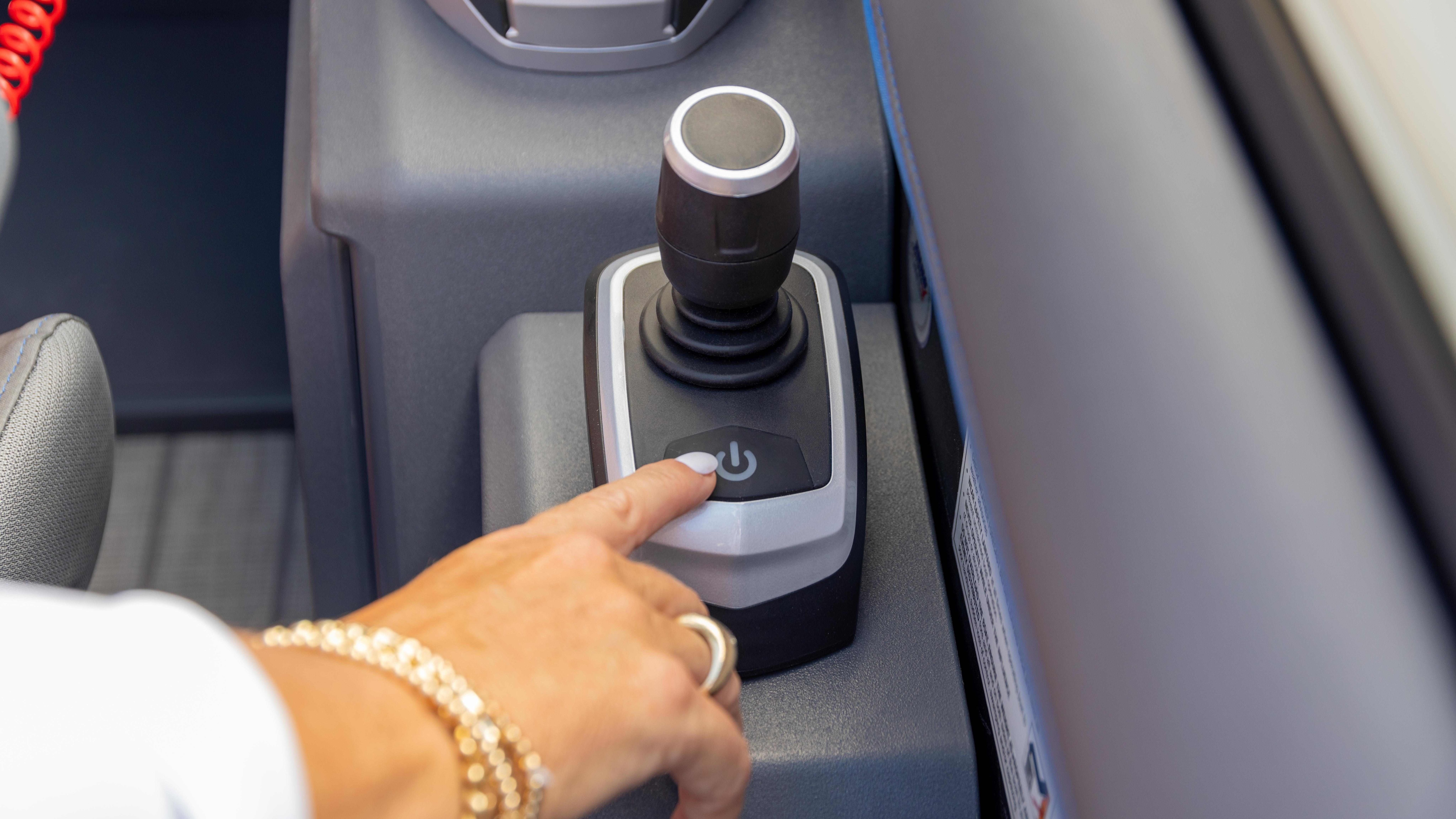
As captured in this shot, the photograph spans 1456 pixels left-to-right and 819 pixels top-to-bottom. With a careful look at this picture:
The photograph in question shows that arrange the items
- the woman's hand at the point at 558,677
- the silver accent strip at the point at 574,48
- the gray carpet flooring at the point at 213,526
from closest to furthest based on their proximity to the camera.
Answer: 1. the woman's hand at the point at 558,677
2. the silver accent strip at the point at 574,48
3. the gray carpet flooring at the point at 213,526

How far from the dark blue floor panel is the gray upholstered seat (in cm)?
67

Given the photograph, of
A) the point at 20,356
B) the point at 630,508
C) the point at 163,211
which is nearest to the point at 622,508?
the point at 630,508

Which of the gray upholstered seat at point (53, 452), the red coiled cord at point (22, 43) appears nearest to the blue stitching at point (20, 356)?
the gray upholstered seat at point (53, 452)

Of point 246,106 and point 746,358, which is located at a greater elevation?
point 746,358

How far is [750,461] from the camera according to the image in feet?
1.74

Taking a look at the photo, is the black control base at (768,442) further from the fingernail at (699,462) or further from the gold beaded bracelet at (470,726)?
the gold beaded bracelet at (470,726)

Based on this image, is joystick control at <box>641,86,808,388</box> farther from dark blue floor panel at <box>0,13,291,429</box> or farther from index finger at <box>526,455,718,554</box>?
dark blue floor panel at <box>0,13,291,429</box>

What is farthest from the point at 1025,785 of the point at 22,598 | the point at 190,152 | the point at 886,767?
the point at 190,152

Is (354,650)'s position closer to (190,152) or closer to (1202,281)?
(1202,281)

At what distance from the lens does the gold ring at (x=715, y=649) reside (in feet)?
1.47

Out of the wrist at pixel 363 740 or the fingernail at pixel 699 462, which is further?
the fingernail at pixel 699 462

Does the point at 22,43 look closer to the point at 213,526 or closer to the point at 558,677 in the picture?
the point at 213,526

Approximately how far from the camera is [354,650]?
38 cm

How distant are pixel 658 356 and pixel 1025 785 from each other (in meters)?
0.27
